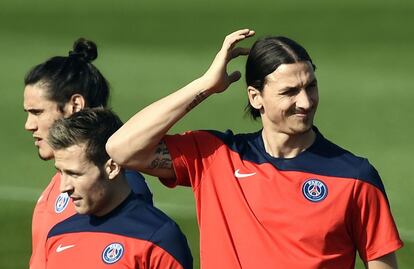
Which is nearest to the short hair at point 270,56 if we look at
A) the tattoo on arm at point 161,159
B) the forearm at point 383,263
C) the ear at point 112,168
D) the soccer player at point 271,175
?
the soccer player at point 271,175

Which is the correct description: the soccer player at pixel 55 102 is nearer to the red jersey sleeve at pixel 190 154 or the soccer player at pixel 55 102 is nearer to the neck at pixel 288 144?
the red jersey sleeve at pixel 190 154

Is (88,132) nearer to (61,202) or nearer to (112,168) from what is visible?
(112,168)

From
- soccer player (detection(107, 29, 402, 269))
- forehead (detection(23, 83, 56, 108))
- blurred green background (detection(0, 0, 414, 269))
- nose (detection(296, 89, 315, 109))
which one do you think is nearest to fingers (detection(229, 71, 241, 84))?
soccer player (detection(107, 29, 402, 269))

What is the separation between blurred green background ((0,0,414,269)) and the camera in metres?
7.14

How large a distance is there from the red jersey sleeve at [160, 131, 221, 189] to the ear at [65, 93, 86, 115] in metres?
0.55

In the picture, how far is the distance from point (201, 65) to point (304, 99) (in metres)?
3.40

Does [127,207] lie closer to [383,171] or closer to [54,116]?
[54,116]

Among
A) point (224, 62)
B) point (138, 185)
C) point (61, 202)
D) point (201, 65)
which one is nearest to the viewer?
point (224, 62)

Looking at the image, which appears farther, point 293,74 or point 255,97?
point 255,97

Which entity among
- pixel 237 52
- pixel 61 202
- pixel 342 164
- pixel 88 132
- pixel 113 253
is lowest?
pixel 113 253

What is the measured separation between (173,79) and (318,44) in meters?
0.84

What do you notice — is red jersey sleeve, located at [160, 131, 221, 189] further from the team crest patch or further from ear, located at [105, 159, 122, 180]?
the team crest patch

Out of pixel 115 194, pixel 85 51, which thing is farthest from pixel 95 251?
pixel 85 51

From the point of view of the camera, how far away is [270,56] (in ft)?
14.5
